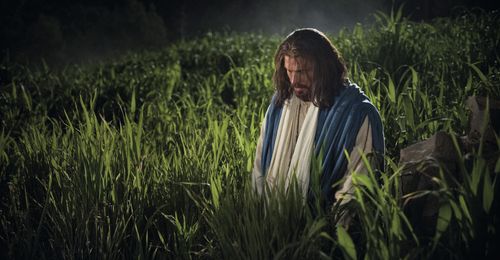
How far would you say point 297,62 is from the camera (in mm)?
2314

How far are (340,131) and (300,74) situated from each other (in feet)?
0.84

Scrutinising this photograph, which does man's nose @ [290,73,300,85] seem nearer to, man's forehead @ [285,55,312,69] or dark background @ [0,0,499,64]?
man's forehead @ [285,55,312,69]

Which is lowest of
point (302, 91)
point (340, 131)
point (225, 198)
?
point (225, 198)

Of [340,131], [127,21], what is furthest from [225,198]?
[127,21]

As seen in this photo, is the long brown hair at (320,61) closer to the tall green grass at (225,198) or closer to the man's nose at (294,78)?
the man's nose at (294,78)

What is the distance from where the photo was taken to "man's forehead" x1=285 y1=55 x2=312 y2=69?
2.29 m

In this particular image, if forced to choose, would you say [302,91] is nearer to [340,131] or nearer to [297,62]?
[297,62]

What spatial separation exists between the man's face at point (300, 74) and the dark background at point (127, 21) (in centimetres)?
1037

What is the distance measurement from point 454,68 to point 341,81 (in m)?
1.95

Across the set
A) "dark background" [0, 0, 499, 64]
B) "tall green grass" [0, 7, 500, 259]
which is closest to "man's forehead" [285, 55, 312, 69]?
"tall green grass" [0, 7, 500, 259]

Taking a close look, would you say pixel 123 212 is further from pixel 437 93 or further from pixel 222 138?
pixel 437 93

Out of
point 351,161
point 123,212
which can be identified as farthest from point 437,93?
point 123,212

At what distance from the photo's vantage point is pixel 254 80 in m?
4.87

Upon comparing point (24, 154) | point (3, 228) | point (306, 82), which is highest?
point (306, 82)
